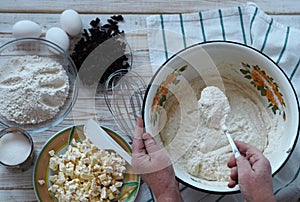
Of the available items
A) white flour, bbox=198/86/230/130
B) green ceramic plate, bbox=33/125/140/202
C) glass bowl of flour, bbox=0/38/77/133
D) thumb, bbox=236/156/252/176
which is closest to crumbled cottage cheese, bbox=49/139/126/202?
green ceramic plate, bbox=33/125/140/202

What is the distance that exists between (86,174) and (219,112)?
409 mm

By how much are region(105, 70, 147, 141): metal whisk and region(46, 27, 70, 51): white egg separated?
17cm

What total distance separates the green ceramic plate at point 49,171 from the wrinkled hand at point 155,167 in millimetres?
181

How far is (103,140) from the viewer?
1.30 metres

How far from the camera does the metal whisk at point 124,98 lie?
1.36 meters

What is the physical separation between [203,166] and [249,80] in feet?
0.95

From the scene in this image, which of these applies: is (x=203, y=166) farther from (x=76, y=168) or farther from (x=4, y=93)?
(x=4, y=93)

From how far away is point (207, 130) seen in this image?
4.16 feet

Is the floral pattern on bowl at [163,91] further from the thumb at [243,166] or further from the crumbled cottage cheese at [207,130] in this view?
the thumb at [243,166]

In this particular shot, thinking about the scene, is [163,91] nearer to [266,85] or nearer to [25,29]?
[266,85]

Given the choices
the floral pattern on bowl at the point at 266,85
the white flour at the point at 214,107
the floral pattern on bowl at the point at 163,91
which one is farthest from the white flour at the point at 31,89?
the floral pattern on bowl at the point at 266,85

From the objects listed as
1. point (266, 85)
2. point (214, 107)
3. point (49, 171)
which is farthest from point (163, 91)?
point (49, 171)

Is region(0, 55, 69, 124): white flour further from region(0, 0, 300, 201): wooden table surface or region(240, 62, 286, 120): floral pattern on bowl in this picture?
region(240, 62, 286, 120): floral pattern on bowl

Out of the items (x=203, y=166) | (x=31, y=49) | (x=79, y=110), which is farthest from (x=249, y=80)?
(x=31, y=49)
